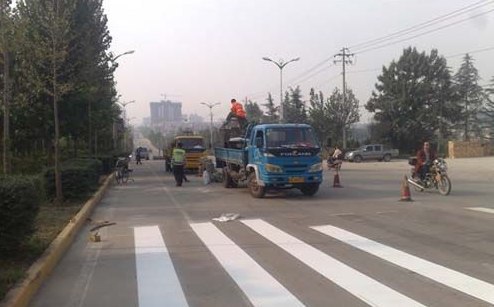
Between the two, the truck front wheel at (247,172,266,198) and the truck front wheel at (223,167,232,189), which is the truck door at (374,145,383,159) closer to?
the truck front wheel at (223,167,232,189)

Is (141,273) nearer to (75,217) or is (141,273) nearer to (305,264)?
(305,264)

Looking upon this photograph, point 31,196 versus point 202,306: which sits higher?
point 31,196

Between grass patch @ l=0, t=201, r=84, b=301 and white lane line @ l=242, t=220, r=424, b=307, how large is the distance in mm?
3755

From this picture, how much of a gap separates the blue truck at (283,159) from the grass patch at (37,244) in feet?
18.0

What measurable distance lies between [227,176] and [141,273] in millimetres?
13942

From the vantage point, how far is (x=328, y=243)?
9.42m

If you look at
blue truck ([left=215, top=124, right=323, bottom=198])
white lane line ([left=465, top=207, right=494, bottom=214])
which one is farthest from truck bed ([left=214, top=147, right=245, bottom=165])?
white lane line ([left=465, top=207, right=494, bottom=214])

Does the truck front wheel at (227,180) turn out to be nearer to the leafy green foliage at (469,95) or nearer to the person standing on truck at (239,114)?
the person standing on truck at (239,114)

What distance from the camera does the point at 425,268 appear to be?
7.45 meters

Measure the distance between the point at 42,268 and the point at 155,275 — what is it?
1457 millimetres

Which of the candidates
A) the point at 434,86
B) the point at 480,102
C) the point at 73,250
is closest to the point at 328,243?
the point at 73,250

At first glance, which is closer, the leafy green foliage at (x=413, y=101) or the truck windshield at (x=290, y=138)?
the truck windshield at (x=290, y=138)

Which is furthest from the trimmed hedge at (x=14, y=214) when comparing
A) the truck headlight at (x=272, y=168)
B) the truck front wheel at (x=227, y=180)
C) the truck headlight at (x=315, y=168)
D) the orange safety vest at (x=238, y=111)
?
the orange safety vest at (x=238, y=111)

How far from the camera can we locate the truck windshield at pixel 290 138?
16969 mm
